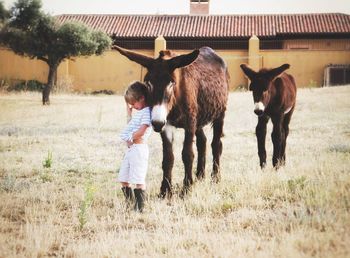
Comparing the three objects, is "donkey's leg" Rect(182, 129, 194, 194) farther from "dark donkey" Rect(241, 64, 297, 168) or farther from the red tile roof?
the red tile roof

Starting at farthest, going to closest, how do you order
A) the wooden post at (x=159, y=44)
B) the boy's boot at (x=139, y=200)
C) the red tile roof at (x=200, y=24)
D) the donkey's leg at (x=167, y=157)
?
the wooden post at (x=159, y=44)
the red tile roof at (x=200, y=24)
the donkey's leg at (x=167, y=157)
the boy's boot at (x=139, y=200)

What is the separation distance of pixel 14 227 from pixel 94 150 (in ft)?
14.3

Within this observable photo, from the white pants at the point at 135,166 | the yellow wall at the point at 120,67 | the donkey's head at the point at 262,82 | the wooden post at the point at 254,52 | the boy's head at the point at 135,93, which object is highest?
the wooden post at the point at 254,52

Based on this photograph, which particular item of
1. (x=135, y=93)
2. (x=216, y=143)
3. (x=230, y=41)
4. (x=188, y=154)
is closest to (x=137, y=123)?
(x=135, y=93)

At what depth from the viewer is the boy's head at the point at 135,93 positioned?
4.20 metres

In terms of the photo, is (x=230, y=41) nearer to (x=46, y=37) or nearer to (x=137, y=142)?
(x=46, y=37)

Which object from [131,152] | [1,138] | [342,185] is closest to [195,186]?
[131,152]

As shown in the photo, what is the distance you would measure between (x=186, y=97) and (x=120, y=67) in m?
21.1

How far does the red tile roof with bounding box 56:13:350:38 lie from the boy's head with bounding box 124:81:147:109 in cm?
2061

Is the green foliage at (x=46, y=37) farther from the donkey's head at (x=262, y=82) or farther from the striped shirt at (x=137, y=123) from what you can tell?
the striped shirt at (x=137, y=123)

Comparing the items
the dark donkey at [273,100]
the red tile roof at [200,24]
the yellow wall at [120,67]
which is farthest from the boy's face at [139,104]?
the red tile roof at [200,24]

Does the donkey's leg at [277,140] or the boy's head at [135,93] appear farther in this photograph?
the donkey's leg at [277,140]

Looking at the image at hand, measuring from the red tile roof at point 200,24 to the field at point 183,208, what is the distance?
59.2ft

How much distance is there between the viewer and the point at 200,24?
27.0 meters
